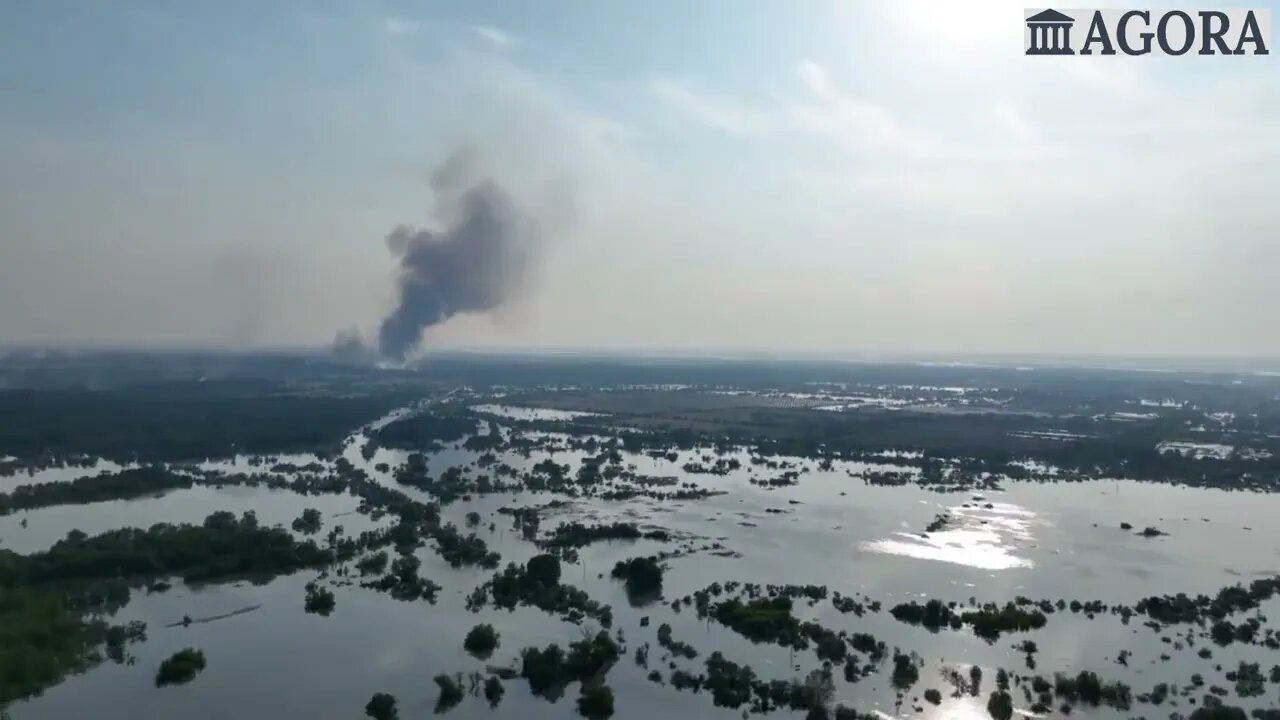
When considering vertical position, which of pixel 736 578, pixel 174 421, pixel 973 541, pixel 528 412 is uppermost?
pixel 174 421

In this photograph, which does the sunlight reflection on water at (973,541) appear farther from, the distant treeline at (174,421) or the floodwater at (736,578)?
the distant treeline at (174,421)

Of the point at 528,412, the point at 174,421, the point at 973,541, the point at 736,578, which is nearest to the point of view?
the point at 736,578

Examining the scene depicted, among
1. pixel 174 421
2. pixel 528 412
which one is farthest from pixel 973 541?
pixel 174 421

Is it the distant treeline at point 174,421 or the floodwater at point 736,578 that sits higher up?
the distant treeline at point 174,421

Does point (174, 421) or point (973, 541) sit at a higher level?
point (174, 421)

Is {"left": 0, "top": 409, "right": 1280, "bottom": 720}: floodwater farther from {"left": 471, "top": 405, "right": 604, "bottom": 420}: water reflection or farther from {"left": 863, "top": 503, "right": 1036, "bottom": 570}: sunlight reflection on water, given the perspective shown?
{"left": 471, "top": 405, "right": 604, "bottom": 420}: water reflection

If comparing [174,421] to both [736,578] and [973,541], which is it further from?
[973,541]

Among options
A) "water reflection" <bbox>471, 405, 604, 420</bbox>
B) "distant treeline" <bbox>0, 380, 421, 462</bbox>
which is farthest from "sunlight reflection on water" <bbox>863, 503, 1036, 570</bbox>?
"water reflection" <bbox>471, 405, 604, 420</bbox>

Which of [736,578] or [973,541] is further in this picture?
[973,541]

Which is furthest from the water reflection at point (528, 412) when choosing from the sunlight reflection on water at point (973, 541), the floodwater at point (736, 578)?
the sunlight reflection on water at point (973, 541)

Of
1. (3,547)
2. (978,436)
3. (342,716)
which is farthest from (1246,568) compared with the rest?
(3,547)
